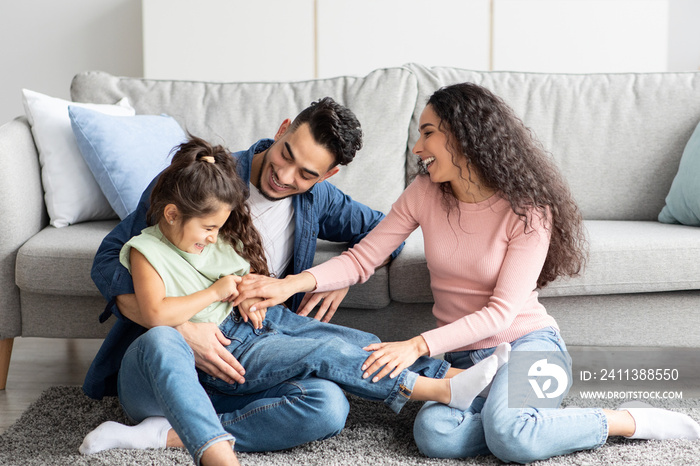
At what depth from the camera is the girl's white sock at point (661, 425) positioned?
4.87 ft

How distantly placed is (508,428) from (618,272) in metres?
0.63

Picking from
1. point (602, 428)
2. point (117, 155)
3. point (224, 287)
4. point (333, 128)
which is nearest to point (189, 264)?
point (224, 287)

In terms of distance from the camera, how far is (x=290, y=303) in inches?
67.9

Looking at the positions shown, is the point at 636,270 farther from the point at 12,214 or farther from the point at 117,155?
the point at 12,214

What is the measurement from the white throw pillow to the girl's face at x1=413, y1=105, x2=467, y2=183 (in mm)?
1089

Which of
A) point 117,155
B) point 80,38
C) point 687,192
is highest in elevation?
point 80,38

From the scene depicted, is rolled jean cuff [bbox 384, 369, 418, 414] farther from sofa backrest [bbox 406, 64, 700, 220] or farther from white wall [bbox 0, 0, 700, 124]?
white wall [bbox 0, 0, 700, 124]

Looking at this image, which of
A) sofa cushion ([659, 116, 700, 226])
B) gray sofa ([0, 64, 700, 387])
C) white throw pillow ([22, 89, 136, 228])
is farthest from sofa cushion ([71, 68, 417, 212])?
sofa cushion ([659, 116, 700, 226])

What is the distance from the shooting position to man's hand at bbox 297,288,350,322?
5.37ft

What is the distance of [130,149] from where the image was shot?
6.54 ft

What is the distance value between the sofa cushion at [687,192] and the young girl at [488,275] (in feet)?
1.91

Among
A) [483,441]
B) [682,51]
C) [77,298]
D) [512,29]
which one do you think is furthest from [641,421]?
[682,51]

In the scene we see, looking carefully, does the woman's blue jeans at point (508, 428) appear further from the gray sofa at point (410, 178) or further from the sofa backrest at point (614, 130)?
Result: the sofa backrest at point (614, 130)

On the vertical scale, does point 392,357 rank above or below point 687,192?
below
